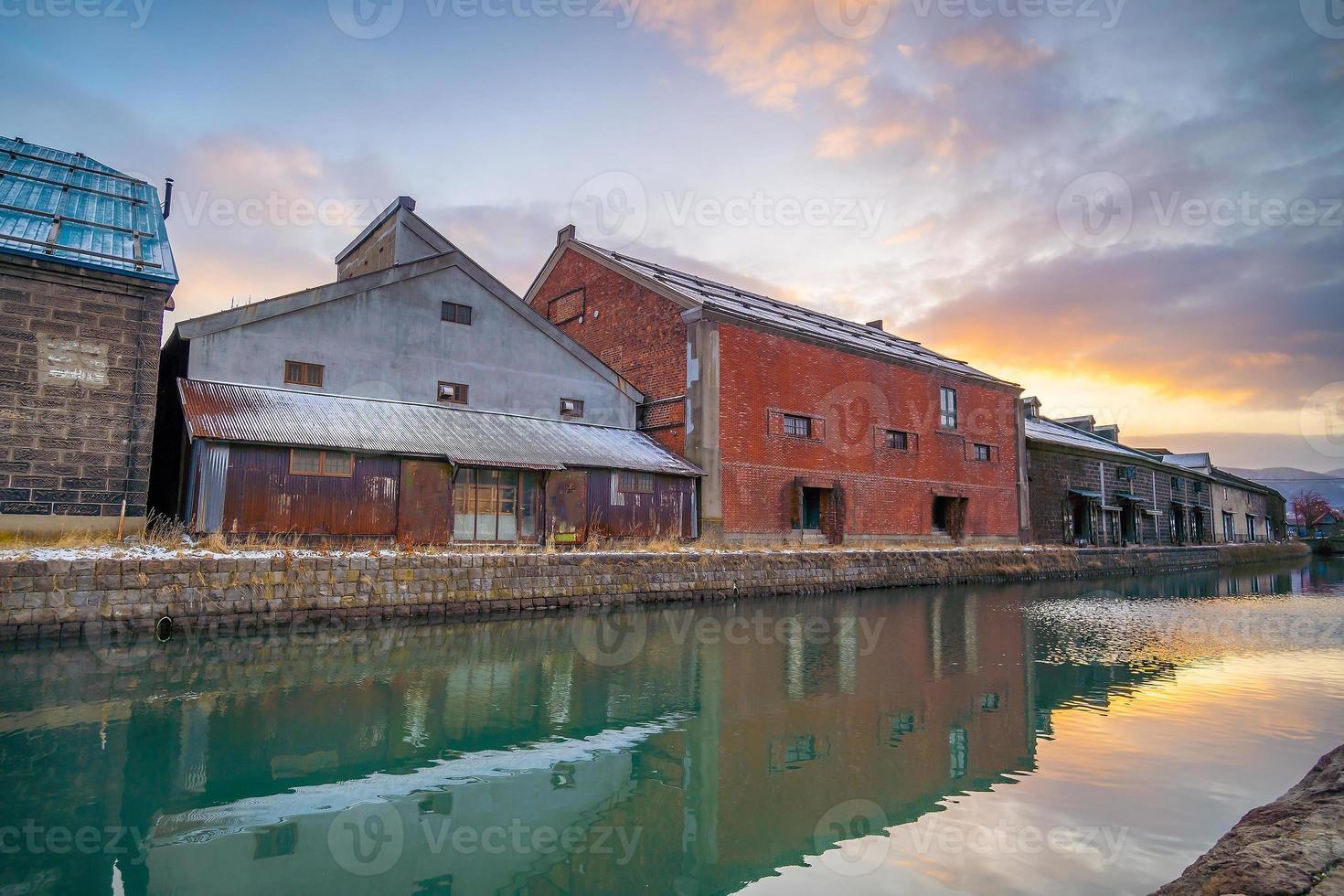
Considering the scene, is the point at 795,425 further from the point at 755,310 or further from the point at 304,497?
the point at 304,497

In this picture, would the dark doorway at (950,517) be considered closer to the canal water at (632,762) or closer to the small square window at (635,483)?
the small square window at (635,483)

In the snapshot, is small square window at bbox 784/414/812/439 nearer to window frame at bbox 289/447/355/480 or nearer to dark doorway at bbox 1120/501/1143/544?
window frame at bbox 289/447/355/480

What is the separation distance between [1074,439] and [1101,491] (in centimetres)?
454

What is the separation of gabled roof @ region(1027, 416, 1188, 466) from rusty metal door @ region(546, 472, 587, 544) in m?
25.6

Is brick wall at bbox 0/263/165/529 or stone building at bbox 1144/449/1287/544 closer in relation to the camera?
brick wall at bbox 0/263/165/529

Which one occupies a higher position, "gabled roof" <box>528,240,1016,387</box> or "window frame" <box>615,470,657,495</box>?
"gabled roof" <box>528,240,1016,387</box>

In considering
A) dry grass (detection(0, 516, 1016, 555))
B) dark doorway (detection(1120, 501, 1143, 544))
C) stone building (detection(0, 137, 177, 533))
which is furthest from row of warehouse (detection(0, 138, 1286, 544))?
dark doorway (detection(1120, 501, 1143, 544))

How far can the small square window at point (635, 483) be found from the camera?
816 inches

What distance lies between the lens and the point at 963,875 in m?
4.53

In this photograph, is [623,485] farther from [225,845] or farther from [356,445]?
[225,845]

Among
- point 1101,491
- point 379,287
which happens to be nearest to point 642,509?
point 379,287

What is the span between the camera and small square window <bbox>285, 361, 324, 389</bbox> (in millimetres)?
17656

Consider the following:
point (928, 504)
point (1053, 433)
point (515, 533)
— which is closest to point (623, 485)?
point (515, 533)

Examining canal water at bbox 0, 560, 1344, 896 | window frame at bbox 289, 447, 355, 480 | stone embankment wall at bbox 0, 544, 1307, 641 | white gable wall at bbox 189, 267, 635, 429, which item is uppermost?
white gable wall at bbox 189, 267, 635, 429
